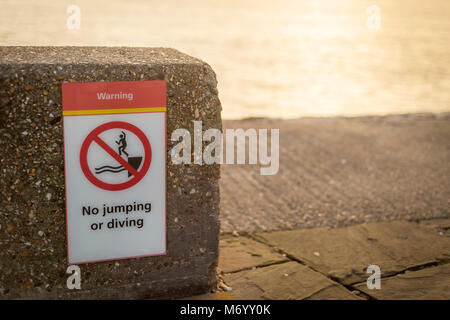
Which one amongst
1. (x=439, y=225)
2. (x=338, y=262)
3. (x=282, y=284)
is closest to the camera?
(x=282, y=284)

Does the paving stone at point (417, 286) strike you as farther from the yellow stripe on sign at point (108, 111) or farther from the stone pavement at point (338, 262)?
the yellow stripe on sign at point (108, 111)

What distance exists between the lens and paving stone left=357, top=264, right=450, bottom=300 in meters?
2.88

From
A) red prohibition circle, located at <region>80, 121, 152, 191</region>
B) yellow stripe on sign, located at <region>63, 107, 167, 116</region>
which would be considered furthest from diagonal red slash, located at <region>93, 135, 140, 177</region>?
yellow stripe on sign, located at <region>63, 107, 167, 116</region>

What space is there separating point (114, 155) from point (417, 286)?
1898 millimetres

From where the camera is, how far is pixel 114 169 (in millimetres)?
2523

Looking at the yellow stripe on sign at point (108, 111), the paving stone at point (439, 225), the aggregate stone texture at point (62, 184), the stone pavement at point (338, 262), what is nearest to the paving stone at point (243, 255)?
the stone pavement at point (338, 262)

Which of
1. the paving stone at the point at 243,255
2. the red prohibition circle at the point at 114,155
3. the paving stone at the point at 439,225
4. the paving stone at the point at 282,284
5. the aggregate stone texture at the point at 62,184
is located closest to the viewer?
the aggregate stone texture at the point at 62,184

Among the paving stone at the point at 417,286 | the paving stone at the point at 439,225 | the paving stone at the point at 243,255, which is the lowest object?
the paving stone at the point at 417,286

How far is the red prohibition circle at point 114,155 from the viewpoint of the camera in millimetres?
2453

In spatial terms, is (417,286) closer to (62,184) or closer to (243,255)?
(243,255)

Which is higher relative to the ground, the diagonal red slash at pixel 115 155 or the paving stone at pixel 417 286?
the diagonal red slash at pixel 115 155

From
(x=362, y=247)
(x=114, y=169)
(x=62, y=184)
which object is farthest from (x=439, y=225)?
(x=62, y=184)
